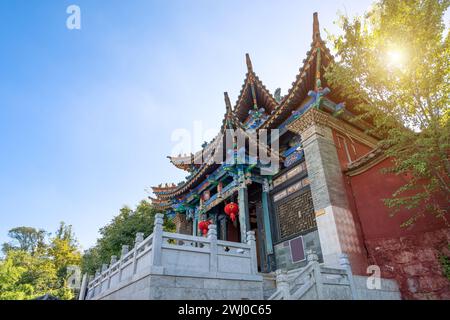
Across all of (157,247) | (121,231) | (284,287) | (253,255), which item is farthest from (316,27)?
(121,231)

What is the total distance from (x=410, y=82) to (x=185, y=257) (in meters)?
6.37

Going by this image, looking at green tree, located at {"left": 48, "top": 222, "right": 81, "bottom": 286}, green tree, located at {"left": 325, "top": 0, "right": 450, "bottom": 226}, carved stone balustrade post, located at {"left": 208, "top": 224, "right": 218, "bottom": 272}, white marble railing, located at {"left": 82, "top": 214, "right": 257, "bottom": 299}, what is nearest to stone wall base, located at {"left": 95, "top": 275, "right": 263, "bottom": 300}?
white marble railing, located at {"left": 82, "top": 214, "right": 257, "bottom": 299}

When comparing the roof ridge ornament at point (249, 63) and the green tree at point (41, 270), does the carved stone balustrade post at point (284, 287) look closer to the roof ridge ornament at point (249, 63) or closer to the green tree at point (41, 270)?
the roof ridge ornament at point (249, 63)

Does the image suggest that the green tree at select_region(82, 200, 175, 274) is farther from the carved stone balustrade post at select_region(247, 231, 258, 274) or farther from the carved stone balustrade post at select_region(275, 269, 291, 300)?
the carved stone balustrade post at select_region(275, 269, 291, 300)

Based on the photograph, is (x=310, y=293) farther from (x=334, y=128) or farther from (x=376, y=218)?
(x=334, y=128)

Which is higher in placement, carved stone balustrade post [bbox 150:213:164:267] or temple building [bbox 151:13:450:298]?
temple building [bbox 151:13:450:298]

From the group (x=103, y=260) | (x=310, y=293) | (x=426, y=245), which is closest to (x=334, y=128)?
(x=426, y=245)

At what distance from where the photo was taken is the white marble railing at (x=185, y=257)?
18.8ft

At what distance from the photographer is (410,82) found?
598cm

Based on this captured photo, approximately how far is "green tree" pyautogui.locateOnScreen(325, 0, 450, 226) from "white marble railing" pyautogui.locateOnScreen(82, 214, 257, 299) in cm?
383

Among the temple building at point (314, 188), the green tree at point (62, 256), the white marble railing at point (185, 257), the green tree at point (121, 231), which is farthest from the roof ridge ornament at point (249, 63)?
the green tree at point (62, 256)

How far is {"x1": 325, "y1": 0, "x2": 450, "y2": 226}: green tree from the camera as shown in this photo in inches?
223

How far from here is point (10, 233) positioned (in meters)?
50.0
